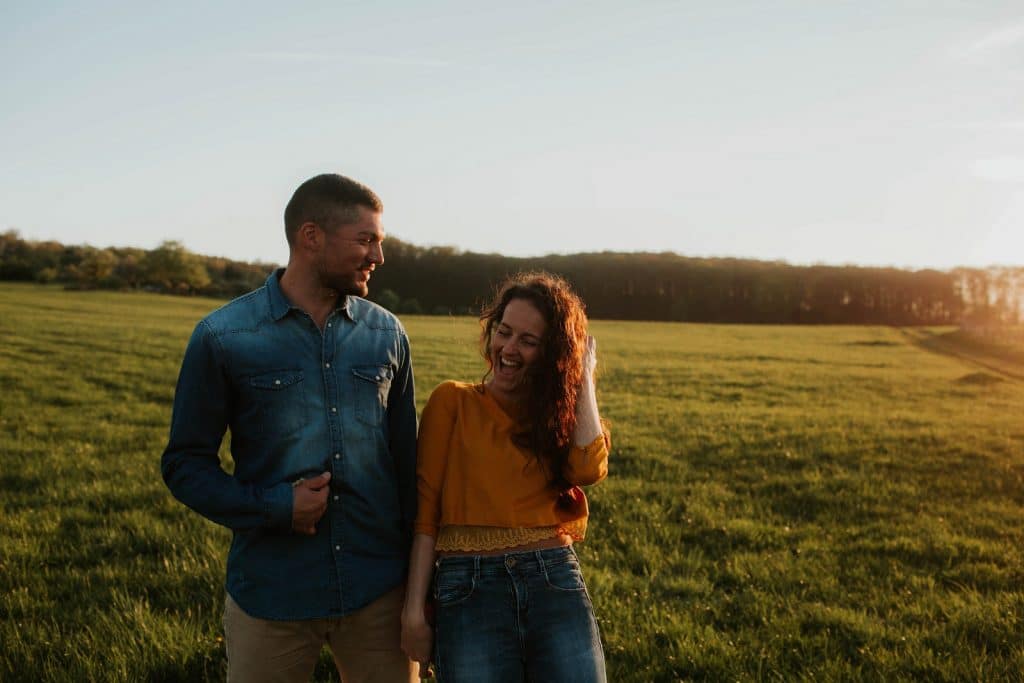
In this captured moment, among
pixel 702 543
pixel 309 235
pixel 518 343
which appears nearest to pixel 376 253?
pixel 309 235

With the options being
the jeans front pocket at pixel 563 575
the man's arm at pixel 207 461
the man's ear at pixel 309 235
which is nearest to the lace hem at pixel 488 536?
the jeans front pocket at pixel 563 575

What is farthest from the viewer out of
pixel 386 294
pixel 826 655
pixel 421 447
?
pixel 386 294

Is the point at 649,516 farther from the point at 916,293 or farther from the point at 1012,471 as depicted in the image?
the point at 916,293

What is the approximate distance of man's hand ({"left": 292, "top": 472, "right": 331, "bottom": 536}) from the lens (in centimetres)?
288

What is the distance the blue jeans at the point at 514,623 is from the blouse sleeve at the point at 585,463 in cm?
33

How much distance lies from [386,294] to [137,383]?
1583 inches

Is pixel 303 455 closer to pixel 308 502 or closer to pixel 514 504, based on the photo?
pixel 308 502

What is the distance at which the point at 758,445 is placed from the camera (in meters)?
12.0

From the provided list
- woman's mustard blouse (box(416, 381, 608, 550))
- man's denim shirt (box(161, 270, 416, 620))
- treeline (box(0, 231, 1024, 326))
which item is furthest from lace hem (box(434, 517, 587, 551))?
treeline (box(0, 231, 1024, 326))

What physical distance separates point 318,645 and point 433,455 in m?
0.87

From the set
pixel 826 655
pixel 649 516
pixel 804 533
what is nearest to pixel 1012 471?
pixel 804 533

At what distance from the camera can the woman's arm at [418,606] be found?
9.90ft

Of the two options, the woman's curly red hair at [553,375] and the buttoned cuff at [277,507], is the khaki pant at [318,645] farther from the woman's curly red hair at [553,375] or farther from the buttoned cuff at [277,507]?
the woman's curly red hair at [553,375]

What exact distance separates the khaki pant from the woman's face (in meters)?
0.96
